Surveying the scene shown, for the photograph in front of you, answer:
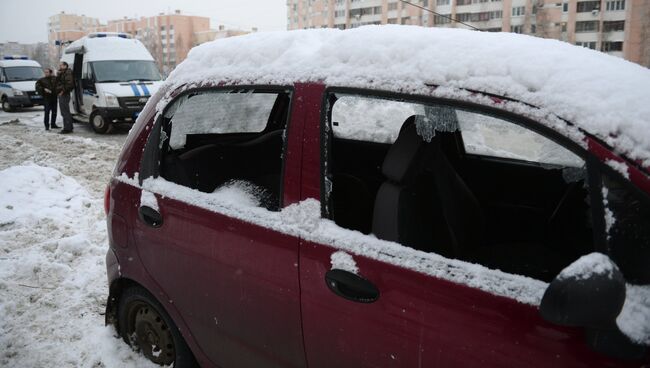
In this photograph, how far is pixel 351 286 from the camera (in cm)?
165

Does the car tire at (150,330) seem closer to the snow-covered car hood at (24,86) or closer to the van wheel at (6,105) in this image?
the snow-covered car hood at (24,86)

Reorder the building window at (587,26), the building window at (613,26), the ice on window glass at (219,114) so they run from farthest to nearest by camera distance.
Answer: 1. the building window at (587,26)
2. the building window at (613,26)
3. the ice on window glass at (219,114)

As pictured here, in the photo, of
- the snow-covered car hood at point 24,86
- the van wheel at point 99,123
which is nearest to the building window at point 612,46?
the snow-covered car hood at point 24,86

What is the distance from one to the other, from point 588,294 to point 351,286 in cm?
75

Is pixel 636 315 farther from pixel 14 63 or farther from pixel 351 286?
pixel 14 63

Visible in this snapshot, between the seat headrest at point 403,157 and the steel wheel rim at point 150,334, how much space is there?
1543mm

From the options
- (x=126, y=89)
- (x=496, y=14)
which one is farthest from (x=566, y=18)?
(x=126, y=89)

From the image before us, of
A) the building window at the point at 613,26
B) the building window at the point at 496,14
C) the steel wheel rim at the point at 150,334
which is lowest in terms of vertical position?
the steel wheel rim at the point at 150,334

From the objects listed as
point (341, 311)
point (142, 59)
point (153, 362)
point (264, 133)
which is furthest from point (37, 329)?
point (142, 59)

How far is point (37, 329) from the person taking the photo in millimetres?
3312

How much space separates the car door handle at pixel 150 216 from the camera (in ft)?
7.70

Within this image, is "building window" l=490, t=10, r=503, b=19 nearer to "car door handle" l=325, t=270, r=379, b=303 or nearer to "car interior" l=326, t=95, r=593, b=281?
"car interior" l=326, t=95, r=593, b=281

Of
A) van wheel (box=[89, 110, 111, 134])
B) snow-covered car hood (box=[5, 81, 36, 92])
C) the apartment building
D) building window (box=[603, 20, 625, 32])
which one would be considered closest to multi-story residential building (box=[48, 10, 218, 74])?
Result: the apartment building

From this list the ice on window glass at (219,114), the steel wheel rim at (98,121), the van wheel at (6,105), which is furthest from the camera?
the van wheel at (6,105)
